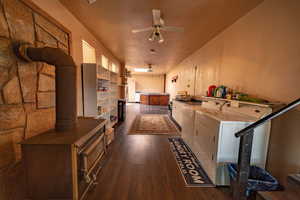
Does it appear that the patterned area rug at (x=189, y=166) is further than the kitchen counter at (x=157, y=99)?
No

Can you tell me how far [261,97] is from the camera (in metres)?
1.78

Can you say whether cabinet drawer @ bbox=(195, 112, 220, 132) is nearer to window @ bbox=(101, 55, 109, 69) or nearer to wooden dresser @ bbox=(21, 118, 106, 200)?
wooden dresser @ bbox=(21, 118, 106, 200)

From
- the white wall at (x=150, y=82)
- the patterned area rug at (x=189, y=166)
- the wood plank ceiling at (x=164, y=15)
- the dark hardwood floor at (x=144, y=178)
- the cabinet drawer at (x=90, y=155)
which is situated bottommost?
the dark hardwood floor at (x=144, y=178)

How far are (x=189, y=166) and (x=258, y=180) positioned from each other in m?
0.90

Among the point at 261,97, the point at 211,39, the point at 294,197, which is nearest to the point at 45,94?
the point at 294,197

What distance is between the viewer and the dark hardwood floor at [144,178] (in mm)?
1510

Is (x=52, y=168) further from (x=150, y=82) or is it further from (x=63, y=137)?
(x=150, y=82)

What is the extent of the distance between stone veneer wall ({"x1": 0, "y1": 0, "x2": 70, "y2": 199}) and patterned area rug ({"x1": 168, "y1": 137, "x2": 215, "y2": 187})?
6.71 ft

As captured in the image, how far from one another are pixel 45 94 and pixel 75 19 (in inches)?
62.4

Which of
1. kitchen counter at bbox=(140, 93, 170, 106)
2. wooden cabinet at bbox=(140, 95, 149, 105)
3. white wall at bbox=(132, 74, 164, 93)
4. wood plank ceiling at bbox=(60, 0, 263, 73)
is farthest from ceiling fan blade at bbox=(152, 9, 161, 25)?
white wall at bbox=(132, 74, 164, 93)

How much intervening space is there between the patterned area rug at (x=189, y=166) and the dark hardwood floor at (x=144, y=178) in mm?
79

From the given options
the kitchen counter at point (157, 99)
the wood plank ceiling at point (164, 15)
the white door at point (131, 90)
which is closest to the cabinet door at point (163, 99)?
the kitchen counter at point (157, 99)

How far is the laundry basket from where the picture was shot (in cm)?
136

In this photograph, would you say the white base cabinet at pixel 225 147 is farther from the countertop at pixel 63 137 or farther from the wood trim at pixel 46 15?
the wood trim at pixel 46 15
